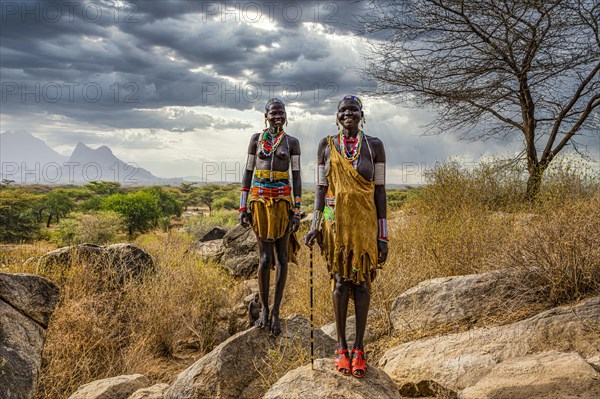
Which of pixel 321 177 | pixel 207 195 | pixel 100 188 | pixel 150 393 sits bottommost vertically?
pixel 150 393

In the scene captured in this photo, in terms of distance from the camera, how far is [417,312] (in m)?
5.79

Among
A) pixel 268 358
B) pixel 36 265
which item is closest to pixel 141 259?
pixel 36 265

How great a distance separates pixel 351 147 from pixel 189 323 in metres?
4.85

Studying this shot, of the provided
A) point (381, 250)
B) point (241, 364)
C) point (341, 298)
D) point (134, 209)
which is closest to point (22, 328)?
point (241, 364)

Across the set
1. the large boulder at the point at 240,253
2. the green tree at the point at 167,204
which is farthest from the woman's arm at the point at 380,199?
the green tree at the point at 167,204

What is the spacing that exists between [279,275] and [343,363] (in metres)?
1.30

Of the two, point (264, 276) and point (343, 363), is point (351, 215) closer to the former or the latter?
point (343, 363)

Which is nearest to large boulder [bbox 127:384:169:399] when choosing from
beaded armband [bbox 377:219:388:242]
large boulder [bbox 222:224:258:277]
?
beaded armband [bbox 377:219:388:242]

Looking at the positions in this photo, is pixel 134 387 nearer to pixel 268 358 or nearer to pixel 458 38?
pixel 268 358

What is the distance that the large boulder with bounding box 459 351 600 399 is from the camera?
11.9ft

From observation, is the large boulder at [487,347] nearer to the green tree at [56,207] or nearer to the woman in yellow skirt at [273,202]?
the woman in yellow skirt at [273,202]

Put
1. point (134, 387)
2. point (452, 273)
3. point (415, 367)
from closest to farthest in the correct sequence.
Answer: point (415, 367), point (134, 387), point (452, 273)

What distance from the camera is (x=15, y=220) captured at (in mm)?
21750

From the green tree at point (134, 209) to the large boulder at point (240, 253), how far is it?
1027 centimetres
